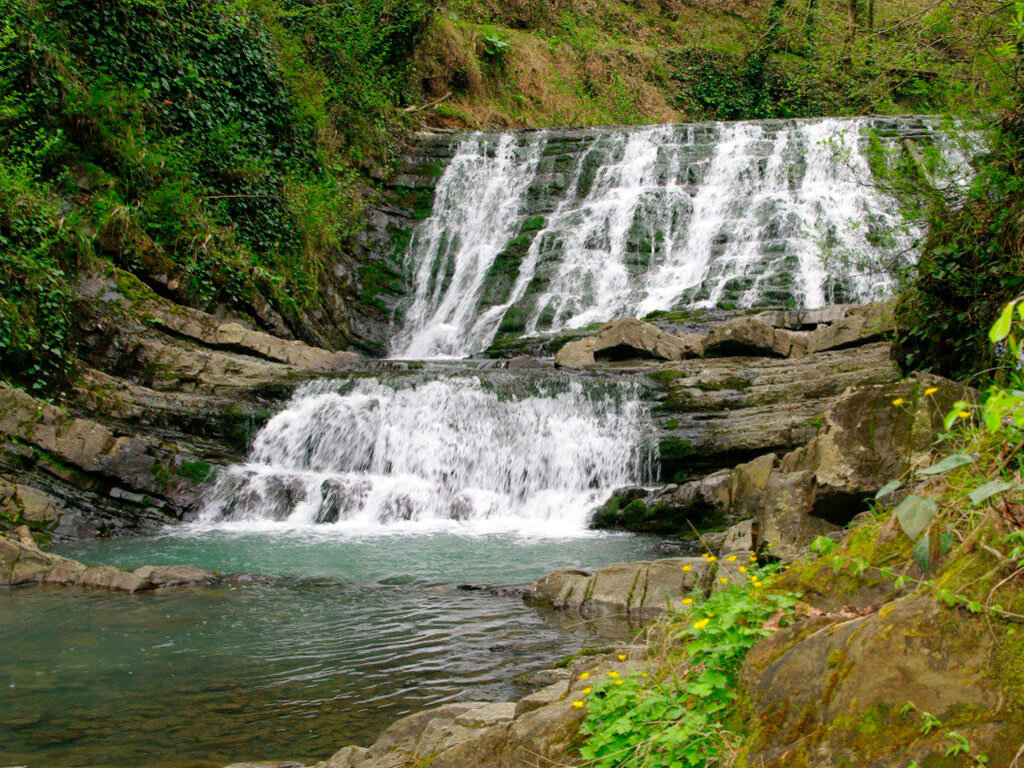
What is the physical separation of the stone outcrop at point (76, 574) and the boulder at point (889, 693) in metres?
7.10

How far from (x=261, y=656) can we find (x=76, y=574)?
3264mm

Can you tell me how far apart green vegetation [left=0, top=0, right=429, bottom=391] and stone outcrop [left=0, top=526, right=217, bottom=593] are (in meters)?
4.26

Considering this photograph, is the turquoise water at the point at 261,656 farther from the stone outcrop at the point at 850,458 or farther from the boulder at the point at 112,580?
the stone outcrop at the point at 850,458

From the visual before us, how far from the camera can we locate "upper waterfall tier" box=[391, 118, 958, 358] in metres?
18.8

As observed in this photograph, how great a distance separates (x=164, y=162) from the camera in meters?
16.0

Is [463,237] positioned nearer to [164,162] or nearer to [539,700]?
[164,162]

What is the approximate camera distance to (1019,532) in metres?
2.22

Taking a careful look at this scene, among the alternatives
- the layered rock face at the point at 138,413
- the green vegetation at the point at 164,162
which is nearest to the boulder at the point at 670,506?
the layered rock face at the point at 138,413

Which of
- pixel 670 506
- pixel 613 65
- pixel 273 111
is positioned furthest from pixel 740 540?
pixel 613 65

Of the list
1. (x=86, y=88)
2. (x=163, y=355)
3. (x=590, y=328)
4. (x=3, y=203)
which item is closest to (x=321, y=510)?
(x=163, y=355)

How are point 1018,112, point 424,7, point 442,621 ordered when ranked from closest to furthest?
point 1018,112, point 442,621, point 424,7

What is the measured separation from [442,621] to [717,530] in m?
4.81

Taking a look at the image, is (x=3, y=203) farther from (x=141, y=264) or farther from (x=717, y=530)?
(x=717, y=530)

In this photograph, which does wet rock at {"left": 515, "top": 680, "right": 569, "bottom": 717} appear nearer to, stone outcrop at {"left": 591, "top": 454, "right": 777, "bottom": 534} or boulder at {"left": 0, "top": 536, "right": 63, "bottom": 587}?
boulder at {"left": 0, "top": 536, "right": 63, "bottom": 587}
